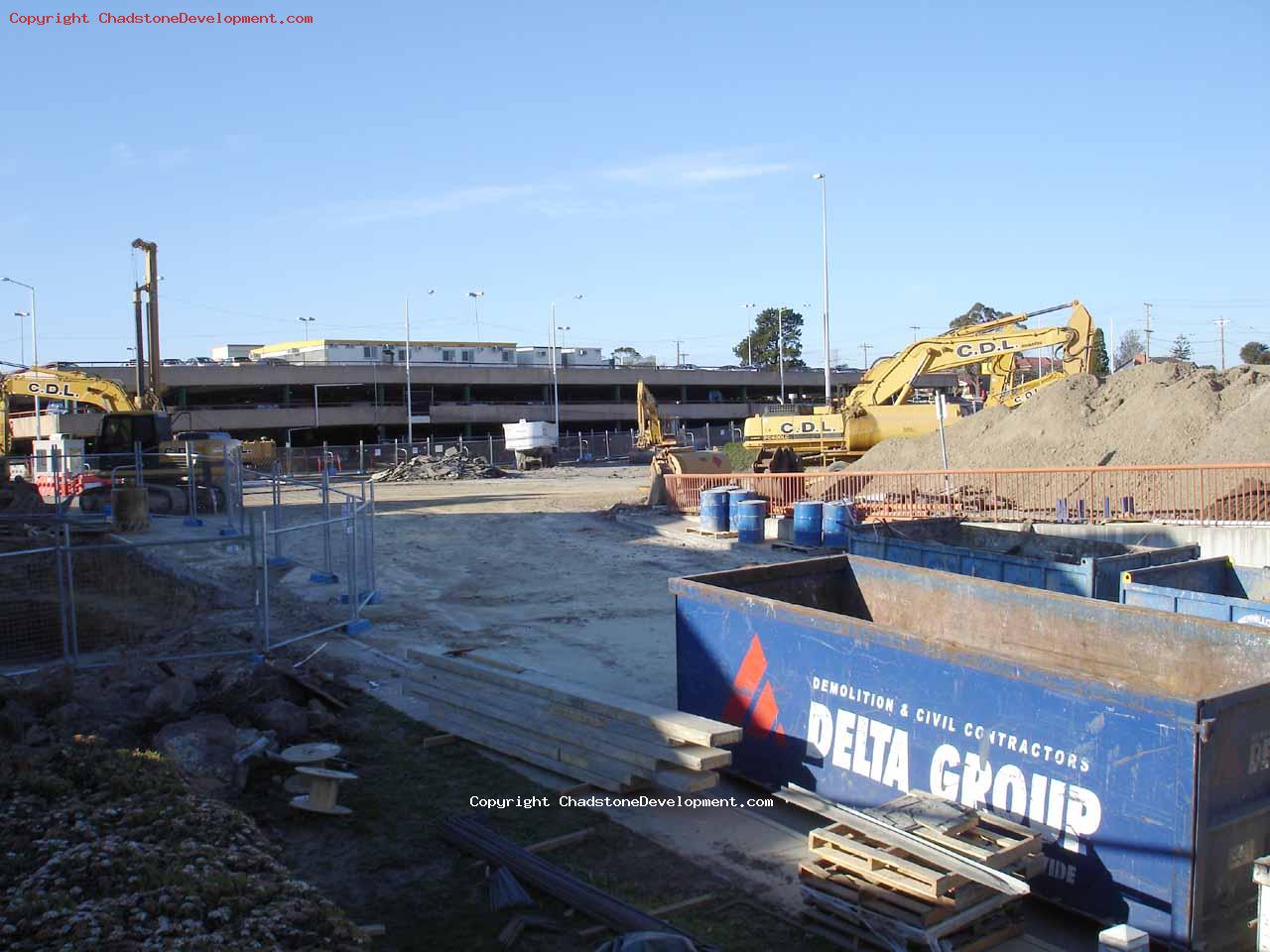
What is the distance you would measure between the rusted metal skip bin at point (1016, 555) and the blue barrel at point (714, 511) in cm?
521

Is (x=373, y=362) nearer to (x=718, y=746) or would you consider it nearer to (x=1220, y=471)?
(x=1220, y=471)

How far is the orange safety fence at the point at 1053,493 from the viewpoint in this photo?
19500 millimetres

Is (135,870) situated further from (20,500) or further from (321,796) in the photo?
(20,500)

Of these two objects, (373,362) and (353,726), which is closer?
(353,726)

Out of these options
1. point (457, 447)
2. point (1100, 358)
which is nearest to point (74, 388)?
point (457, 447)

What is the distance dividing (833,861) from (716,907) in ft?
2.76

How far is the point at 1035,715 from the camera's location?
21.6ft

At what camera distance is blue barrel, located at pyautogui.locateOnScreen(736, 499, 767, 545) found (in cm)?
2388

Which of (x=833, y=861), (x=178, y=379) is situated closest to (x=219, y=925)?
(x=833, y=861)

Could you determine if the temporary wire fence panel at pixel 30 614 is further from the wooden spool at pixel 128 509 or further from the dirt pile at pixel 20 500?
the dirt pile at pixel 20 500

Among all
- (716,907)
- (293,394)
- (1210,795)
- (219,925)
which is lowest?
(716,907)

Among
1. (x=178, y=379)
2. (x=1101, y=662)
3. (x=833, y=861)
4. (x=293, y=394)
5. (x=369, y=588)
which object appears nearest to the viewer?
(x=833, y=861)

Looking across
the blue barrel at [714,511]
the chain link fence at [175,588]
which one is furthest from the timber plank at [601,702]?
the blue barrel at [714,511]

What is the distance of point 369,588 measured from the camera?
16875 millimetres
